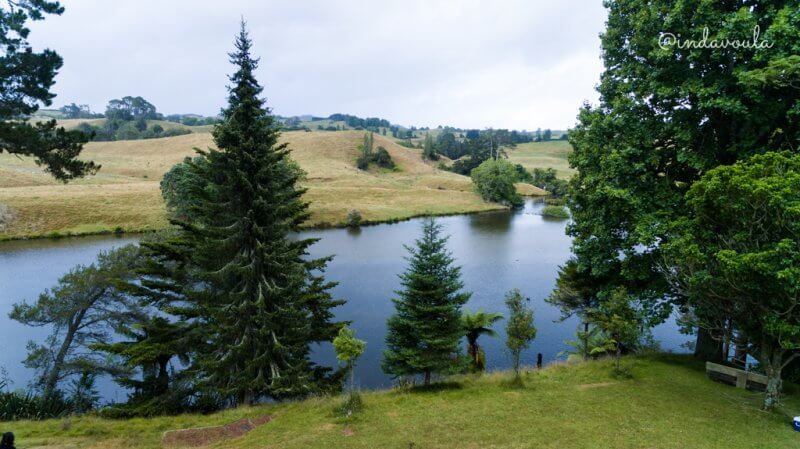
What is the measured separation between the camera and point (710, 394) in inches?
599

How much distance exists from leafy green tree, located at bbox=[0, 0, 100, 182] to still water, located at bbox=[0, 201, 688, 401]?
47.9 ft

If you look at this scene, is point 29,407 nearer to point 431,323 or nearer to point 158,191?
point 431,323

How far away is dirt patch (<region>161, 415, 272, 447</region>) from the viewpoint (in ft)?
44.0

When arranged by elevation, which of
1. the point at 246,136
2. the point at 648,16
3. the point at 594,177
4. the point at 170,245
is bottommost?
the point at 170,245

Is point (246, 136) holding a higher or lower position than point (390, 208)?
higher

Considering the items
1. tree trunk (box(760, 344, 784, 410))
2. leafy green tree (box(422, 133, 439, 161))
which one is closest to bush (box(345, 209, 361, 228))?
tree trunk (box(760, 344, 784, 410))

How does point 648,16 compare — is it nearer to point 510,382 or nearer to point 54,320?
point 510,382

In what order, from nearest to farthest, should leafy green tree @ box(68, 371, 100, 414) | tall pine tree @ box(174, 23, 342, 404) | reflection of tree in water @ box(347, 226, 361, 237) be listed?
tall pine tree @ box(174, 23, 342, 404) → leafy green tree @ box(68, 371, 100, 414) → reflection of tree in water @ box(347, 226, 361, 237)

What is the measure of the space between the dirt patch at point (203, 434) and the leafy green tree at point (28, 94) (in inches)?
370

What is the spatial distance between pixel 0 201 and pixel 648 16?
280ft

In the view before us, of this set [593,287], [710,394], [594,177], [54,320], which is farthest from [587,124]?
[54,320]

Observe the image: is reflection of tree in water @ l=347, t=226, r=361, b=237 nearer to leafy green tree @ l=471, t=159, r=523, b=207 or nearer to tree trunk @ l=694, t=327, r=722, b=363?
leafy green tree @ l=471, t=159, r=523, b=207

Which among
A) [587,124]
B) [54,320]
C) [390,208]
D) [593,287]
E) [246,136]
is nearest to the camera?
[246,136]

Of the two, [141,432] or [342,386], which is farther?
[342,386]
